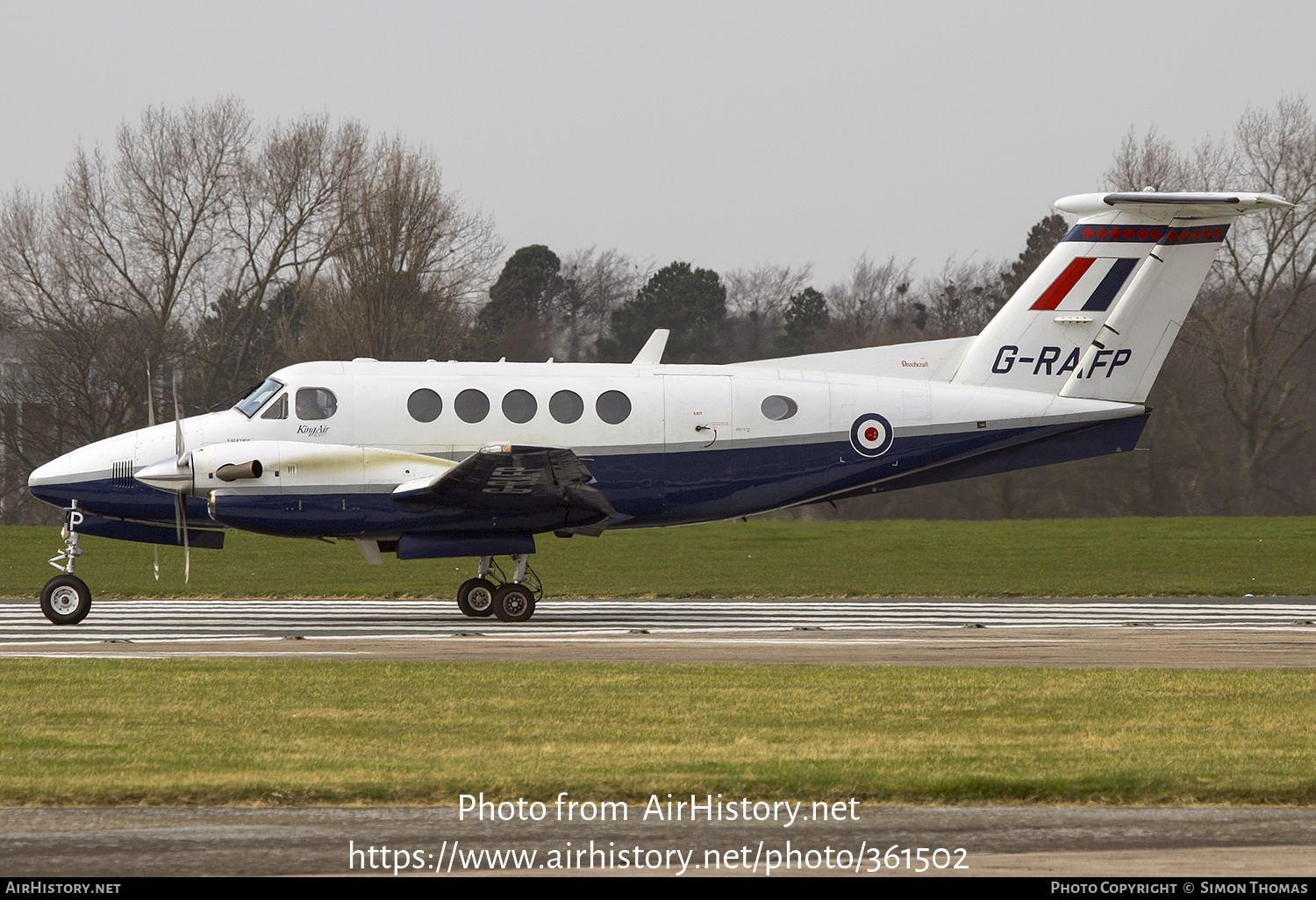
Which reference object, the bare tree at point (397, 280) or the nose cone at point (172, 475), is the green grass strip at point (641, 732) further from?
the bare tree at point (397, 280)

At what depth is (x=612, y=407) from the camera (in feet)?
60.2

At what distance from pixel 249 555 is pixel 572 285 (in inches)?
1186

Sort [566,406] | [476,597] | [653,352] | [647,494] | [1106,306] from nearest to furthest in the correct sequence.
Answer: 1. [566,406]
2. [476,597]
3. [647,494]
4. [653,352]
5. [1106,306]

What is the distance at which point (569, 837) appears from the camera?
6.19 m

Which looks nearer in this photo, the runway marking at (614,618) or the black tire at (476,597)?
the runway marking at (614,618)

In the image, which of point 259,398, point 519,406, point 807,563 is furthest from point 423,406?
point 807,563

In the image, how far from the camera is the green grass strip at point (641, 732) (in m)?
7.16

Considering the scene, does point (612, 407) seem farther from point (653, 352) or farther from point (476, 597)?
point (476, 597)

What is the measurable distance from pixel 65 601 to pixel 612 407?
7.39 meters

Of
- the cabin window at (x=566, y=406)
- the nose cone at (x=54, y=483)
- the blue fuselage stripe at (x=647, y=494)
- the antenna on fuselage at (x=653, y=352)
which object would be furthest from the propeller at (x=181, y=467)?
the antenna on fuselage at (x=653, y=352)

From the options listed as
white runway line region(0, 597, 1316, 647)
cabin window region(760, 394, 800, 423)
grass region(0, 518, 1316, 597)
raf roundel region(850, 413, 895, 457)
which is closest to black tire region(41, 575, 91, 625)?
white runway line region(0, 597, 1316, 647)

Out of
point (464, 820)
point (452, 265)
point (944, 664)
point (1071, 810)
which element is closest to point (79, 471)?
point (944, 664)

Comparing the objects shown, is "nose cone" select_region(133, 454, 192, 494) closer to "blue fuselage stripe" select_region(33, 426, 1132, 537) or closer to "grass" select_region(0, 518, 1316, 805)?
"blue fuselage stripe" select_region(33, 426, 1132, 537)

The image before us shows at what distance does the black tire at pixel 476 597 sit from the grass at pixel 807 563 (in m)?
3.90
